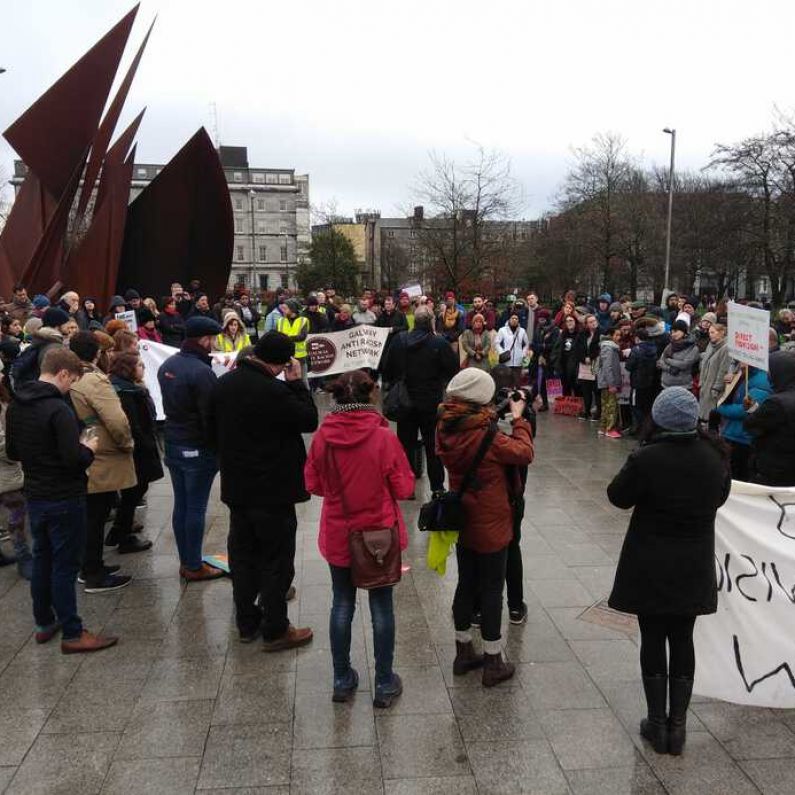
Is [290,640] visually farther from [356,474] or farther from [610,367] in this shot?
[610,367]

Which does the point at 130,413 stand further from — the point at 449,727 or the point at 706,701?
the point at 706,701

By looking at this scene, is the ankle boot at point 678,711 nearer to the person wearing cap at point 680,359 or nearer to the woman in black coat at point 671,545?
the woman in black coat at point 671,545

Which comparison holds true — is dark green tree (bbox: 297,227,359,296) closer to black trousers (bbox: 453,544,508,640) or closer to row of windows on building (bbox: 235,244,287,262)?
black trousers (bbox: 453,544,508,640)

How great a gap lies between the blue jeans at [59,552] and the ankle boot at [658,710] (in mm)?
3278

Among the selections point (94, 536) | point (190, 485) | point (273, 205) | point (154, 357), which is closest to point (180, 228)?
point (154, 357)

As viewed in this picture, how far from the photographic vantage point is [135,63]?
57.1 ft

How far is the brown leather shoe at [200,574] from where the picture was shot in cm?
541

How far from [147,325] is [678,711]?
32.9 feet

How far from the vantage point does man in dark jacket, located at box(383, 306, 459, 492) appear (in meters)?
6.96

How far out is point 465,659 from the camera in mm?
4039

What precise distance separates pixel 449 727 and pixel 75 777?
175 cm

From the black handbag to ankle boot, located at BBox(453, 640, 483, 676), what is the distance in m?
0.78

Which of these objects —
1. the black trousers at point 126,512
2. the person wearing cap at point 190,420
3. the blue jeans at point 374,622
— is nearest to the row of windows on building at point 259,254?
the black trousers at point 126,512

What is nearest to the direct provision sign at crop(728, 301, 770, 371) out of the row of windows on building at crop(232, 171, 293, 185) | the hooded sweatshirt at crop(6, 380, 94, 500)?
the hooded sweatshirt at crop(6, 380, 94, 500)
